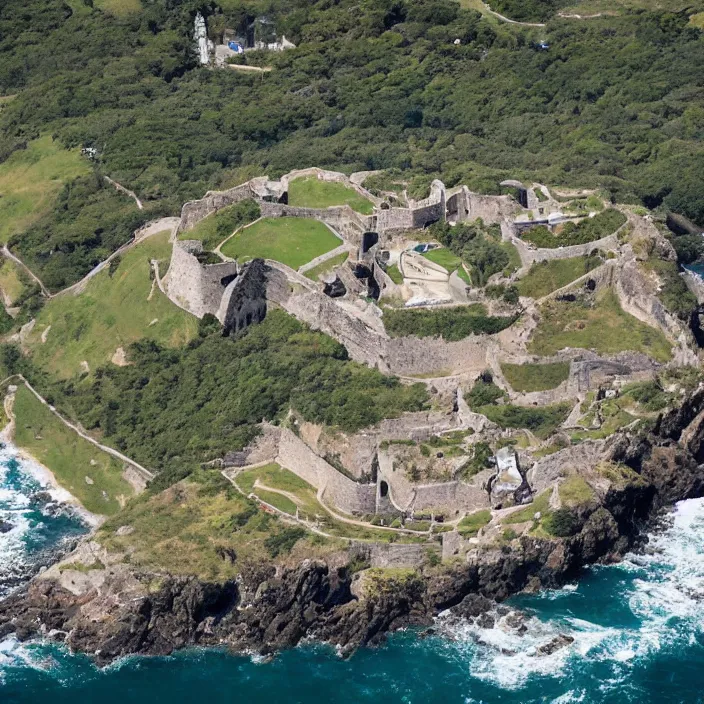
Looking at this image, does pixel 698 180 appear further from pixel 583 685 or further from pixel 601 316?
pixel 583 685

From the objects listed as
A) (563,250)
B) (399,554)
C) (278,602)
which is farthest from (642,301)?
(278,602)

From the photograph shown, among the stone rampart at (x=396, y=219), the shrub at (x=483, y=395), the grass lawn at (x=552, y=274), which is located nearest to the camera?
the shrub at (x=483, y=395)

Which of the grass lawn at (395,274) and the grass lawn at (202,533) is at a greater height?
the grass lawn at (395,274)

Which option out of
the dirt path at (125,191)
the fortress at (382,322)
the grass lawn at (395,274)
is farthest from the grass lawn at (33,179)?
the grass lawn at (395,274)

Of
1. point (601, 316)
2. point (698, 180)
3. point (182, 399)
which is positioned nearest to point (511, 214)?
point (601, 316)

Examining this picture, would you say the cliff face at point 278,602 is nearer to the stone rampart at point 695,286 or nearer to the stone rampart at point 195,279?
the stone rampart at point 695,286

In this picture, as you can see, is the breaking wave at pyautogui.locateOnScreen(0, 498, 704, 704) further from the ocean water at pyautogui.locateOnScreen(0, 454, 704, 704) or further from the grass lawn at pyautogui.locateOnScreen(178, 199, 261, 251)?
the grass lawn at pyautogui.locateOnScreen(178, 199, 261, 251)

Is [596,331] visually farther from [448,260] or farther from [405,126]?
[405,126]
